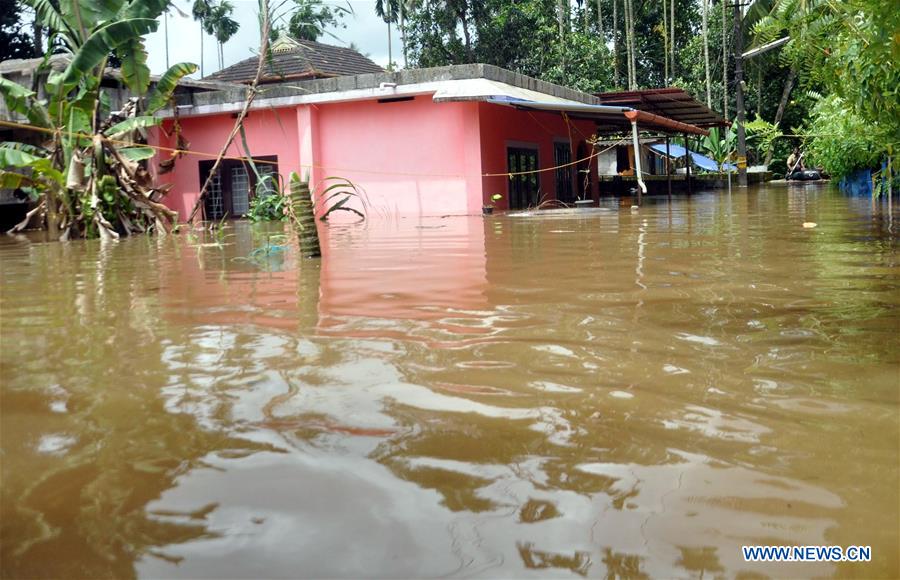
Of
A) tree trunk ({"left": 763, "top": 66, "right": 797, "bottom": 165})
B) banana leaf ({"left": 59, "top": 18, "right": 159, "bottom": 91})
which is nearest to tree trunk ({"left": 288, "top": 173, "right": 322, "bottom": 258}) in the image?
banana leaf ({"left": 59, "top": 18, "right": 159, "bottom": 91})

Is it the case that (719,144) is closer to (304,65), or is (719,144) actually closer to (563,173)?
(563,173)

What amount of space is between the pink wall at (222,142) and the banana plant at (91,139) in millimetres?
5403

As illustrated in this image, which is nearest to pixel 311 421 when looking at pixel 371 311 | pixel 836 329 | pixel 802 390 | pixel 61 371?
pixel 61 371

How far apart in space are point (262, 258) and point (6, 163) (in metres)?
6.08

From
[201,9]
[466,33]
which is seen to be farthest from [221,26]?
[466,33]

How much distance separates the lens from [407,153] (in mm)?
18766

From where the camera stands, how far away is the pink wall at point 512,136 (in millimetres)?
18391

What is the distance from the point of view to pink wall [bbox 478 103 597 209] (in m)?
18.4

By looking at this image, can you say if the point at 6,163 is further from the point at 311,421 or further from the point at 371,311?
the point at 311,421

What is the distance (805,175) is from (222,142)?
2462 cm

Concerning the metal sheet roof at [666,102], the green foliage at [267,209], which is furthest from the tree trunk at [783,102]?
the green foliage at [267,209]

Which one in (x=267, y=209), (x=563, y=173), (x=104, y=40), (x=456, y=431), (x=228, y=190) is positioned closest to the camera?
(x=456, y=431)

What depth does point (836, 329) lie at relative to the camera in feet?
12.5

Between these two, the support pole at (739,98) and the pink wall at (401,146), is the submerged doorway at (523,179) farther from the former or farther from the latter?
the support pole at (739,98)
